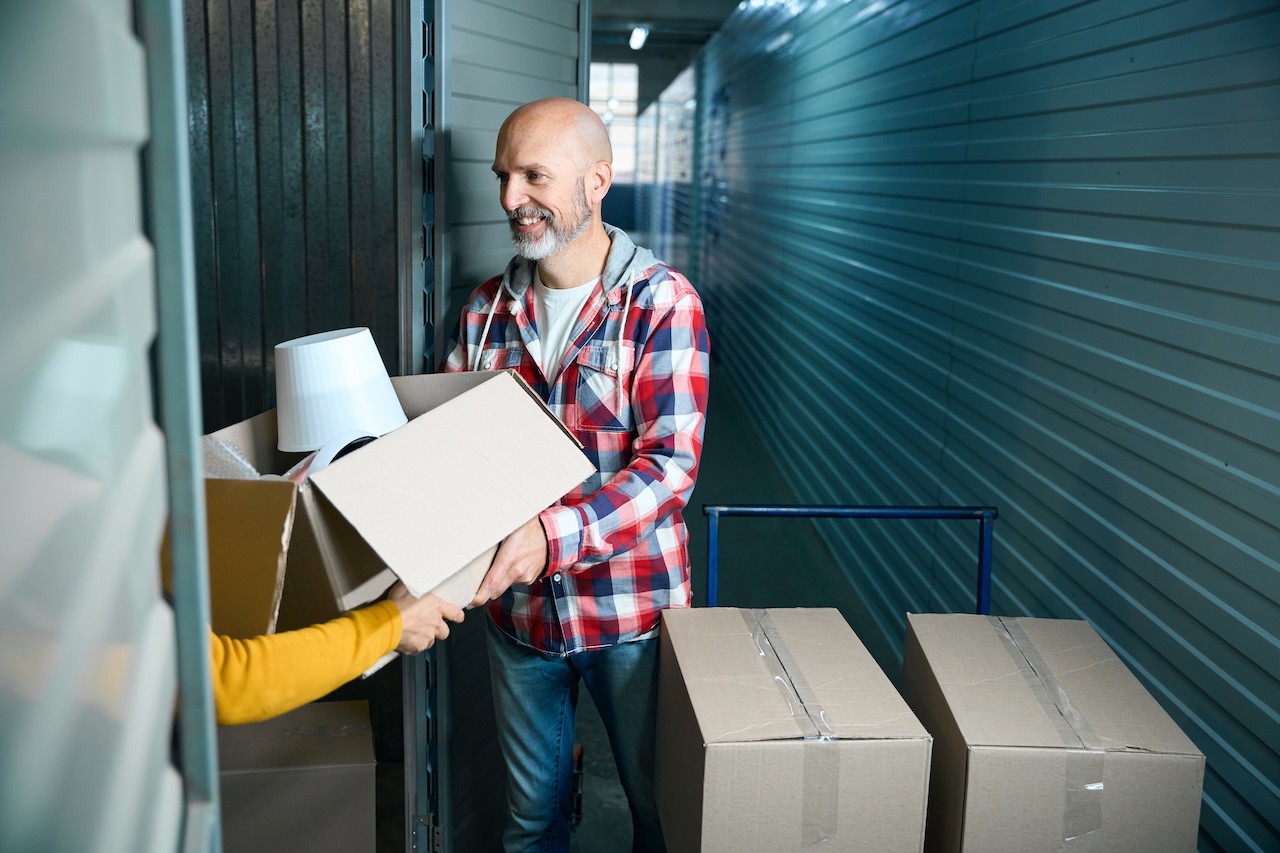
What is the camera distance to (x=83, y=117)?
2.00ft

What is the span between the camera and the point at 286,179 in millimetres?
2977

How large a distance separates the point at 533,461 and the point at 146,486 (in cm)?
101

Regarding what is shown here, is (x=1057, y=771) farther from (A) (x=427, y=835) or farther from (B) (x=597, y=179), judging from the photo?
(A) (x=427, y=835)

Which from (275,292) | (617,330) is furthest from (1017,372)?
(275,292)

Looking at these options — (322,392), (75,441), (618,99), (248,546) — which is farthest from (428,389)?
(618,99)

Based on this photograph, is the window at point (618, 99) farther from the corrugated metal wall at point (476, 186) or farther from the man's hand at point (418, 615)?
the man's hand at point (418, 615)

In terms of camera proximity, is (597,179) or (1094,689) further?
(597,179)

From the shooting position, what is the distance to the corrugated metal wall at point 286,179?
2.85 m

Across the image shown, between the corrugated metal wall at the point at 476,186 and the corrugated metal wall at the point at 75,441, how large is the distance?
1747 millimetres

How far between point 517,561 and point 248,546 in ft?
1.85

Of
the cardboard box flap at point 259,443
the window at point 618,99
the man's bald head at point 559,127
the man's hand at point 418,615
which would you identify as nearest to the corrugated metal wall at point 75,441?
the man's hand at point 418,615

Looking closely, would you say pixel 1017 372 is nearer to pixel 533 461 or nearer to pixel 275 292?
pixel 533 461

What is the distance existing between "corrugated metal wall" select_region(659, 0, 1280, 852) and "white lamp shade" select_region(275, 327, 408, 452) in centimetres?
181

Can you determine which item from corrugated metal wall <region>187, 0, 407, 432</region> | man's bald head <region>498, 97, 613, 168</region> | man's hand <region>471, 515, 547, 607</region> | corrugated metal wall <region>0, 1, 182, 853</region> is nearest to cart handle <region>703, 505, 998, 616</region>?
man's hand <region>471, 515, 547, 607</region>
